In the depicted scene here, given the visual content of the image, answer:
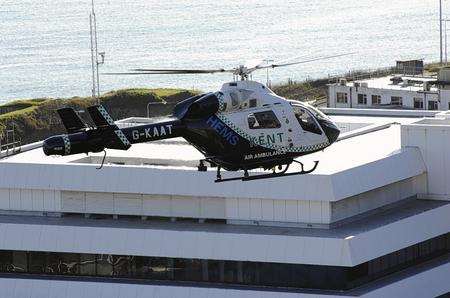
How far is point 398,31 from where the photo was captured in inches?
6796

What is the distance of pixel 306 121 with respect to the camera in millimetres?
38219

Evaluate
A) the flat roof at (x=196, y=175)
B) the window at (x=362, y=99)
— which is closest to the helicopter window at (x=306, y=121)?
the flat roof at (x=196, y=175)

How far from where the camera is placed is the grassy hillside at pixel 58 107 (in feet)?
288

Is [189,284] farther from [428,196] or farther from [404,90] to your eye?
[404,90]

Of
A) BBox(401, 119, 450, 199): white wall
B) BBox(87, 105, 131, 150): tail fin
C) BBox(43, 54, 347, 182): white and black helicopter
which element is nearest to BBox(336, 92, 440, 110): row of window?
BBox(401, 119, 450, 199): white wall

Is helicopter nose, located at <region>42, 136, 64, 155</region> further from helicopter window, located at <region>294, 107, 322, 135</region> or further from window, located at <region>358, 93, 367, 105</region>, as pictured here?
window, located at <region>358, 93, 367, 105</region>

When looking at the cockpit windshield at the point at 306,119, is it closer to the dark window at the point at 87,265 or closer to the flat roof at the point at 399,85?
the dark window at the point at 87,265

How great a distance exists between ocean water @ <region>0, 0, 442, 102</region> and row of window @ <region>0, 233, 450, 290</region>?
66770 millimetres

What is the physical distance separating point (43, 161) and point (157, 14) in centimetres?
14720

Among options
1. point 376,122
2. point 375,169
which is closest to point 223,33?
point 376,122

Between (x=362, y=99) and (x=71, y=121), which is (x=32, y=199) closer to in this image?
(x=71, y=121)

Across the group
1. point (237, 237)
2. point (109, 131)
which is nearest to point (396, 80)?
point (237, 237)

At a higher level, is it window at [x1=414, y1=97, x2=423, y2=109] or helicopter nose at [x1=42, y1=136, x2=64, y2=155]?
helicopter nose at [x1=42, y1=136, x2=64, y2=155]

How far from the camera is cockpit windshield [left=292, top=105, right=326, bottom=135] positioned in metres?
38.2
